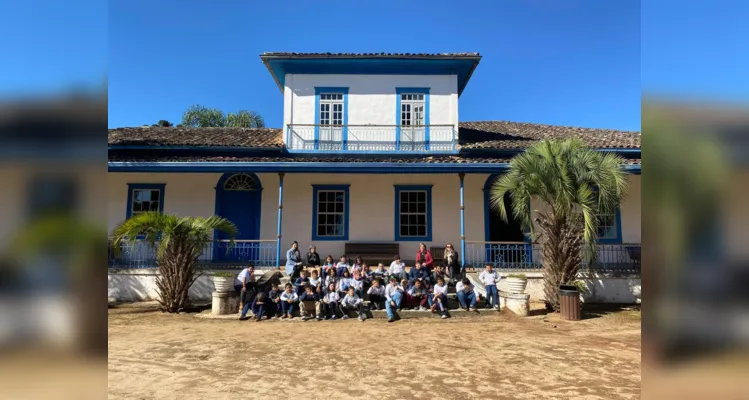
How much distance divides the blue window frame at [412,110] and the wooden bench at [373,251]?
3.73m

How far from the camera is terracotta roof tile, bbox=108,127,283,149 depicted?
14.0 metres

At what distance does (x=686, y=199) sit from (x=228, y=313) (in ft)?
32.2

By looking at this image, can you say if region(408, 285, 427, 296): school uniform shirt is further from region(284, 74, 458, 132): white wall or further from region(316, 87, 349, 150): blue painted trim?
region(284, 74, 458, 132): white wall

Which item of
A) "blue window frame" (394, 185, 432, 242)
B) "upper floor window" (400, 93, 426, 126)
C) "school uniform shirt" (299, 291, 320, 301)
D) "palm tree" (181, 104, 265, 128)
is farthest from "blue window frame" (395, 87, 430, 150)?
"palm tree" (181, 104, 265, 128)

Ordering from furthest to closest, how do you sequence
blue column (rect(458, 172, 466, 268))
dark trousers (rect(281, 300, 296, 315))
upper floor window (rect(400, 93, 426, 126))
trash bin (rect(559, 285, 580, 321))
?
upper floor window (rect(400, 93, 426, 126)), blue column (rect(458, 172, 466, 268)), dark trousers (rect(281, 300, 296, 315)), trash bin (rect(559, 285, 580, 321))

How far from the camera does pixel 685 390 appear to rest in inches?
28.1

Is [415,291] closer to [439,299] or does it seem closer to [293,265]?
[439,299]

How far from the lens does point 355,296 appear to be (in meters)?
9.11

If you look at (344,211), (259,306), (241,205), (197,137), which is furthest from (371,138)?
(259,306)

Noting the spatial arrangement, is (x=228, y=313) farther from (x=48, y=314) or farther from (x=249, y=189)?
(x=48, y=314)

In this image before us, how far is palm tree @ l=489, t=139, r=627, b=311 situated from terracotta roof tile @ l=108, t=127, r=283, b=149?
26.7 ft

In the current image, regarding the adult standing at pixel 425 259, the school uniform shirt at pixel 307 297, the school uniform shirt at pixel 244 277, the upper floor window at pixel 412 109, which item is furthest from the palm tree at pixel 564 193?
the school uniform shirt at pixel 244 277

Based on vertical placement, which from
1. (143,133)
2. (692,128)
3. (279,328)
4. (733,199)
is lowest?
(279,328)

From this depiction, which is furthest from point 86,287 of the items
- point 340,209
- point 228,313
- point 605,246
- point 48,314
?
point 605,246
